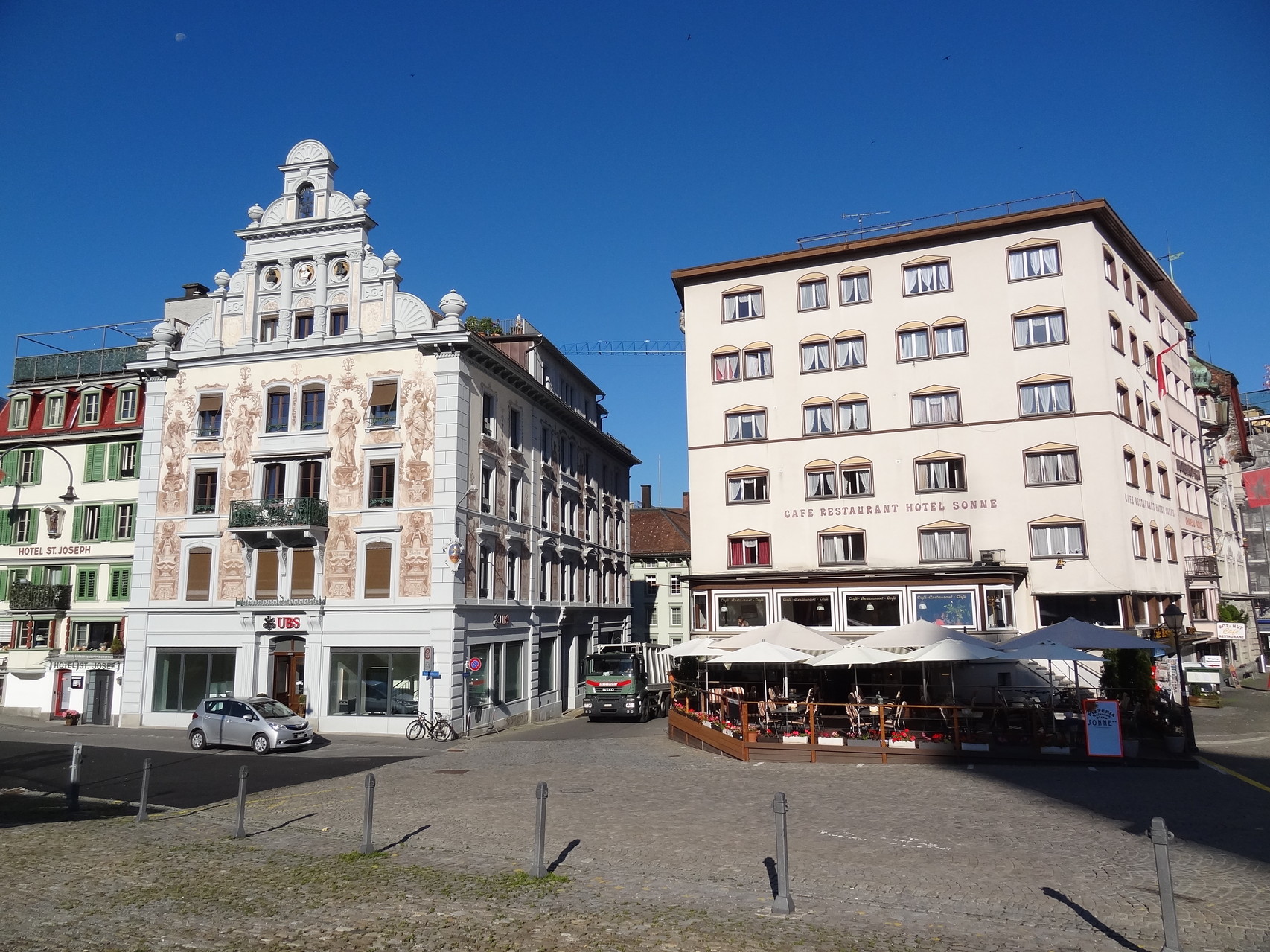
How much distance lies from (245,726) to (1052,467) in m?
29.1

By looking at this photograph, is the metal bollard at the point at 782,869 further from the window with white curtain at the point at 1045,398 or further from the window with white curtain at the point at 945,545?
the window with white curtain at the point at 1045,398

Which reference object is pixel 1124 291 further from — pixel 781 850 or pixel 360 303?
pixel 781 850

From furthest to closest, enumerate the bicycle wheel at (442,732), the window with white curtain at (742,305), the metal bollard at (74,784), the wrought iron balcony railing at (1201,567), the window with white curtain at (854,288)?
the wrought iron balcony railing at (1201,567) < the window with white curtain at (742,305) < the window with white curtain at (854,288) < the bicycle wheel at (442,732) < the metal bollard at (74,784)

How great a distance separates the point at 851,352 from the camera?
119ft

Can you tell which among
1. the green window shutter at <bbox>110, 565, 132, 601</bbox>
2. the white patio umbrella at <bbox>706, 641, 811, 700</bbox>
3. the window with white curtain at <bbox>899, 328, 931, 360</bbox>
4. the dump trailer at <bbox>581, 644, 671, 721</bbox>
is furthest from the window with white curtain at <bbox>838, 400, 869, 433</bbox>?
the green window shutter at <bbox>110, 565, 132, 601</bbox>

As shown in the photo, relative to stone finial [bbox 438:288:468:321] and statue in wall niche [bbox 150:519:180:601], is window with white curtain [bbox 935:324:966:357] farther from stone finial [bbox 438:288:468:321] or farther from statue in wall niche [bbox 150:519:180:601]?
statue in wall niche [bbox 150:519:180:601]

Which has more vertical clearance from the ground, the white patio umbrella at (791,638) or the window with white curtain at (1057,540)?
the window with white curtain at (1057,540)

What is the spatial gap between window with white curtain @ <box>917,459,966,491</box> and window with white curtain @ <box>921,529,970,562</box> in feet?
5.59

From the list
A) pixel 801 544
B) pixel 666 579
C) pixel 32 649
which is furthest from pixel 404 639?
pixel 666 579

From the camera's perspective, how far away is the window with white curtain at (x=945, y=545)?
33594 mm

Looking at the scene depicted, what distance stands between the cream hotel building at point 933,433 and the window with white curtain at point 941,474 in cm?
7

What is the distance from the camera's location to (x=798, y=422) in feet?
119

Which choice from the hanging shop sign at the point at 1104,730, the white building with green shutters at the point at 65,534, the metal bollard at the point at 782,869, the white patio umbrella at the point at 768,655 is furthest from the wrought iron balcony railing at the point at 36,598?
the hanging shop sign at the point at 1104,730

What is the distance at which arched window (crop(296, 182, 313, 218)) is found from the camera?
35.3 m
